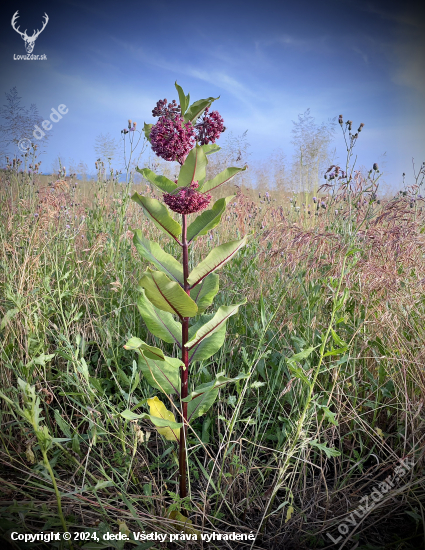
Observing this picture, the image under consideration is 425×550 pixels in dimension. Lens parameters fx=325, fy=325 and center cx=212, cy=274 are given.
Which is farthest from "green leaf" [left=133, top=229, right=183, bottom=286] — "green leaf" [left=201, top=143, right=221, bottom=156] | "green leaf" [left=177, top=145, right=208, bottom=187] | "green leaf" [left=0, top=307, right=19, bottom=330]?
"green leaf" [left=0, top=307, right=19, bottom=330]

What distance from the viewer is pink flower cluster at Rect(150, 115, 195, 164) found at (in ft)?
3.30

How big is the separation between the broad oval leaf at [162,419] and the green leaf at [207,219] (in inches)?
22.3

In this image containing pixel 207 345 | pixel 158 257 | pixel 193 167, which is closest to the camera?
pixel 193 167

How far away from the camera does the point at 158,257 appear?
109cm

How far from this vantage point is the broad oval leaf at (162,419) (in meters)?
1.06

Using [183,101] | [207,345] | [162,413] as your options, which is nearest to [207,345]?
[207,345]

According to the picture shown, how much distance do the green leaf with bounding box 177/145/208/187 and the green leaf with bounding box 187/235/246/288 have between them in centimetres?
23

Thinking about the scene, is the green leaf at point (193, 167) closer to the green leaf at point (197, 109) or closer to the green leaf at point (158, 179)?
the green leaf at point (158, 179)

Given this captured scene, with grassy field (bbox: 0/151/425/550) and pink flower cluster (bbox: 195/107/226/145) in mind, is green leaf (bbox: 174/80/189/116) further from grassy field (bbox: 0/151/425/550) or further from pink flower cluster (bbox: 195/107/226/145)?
grassy field (bbox: 0/151/425/550)

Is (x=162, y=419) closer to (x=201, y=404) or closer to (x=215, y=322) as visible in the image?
(x=201, y=404)

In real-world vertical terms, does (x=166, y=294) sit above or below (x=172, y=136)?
below

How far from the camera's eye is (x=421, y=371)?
1.40 meters

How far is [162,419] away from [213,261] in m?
0.54

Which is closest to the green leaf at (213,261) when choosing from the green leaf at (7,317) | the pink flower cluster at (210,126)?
the pink flower cluster at (210,126)
